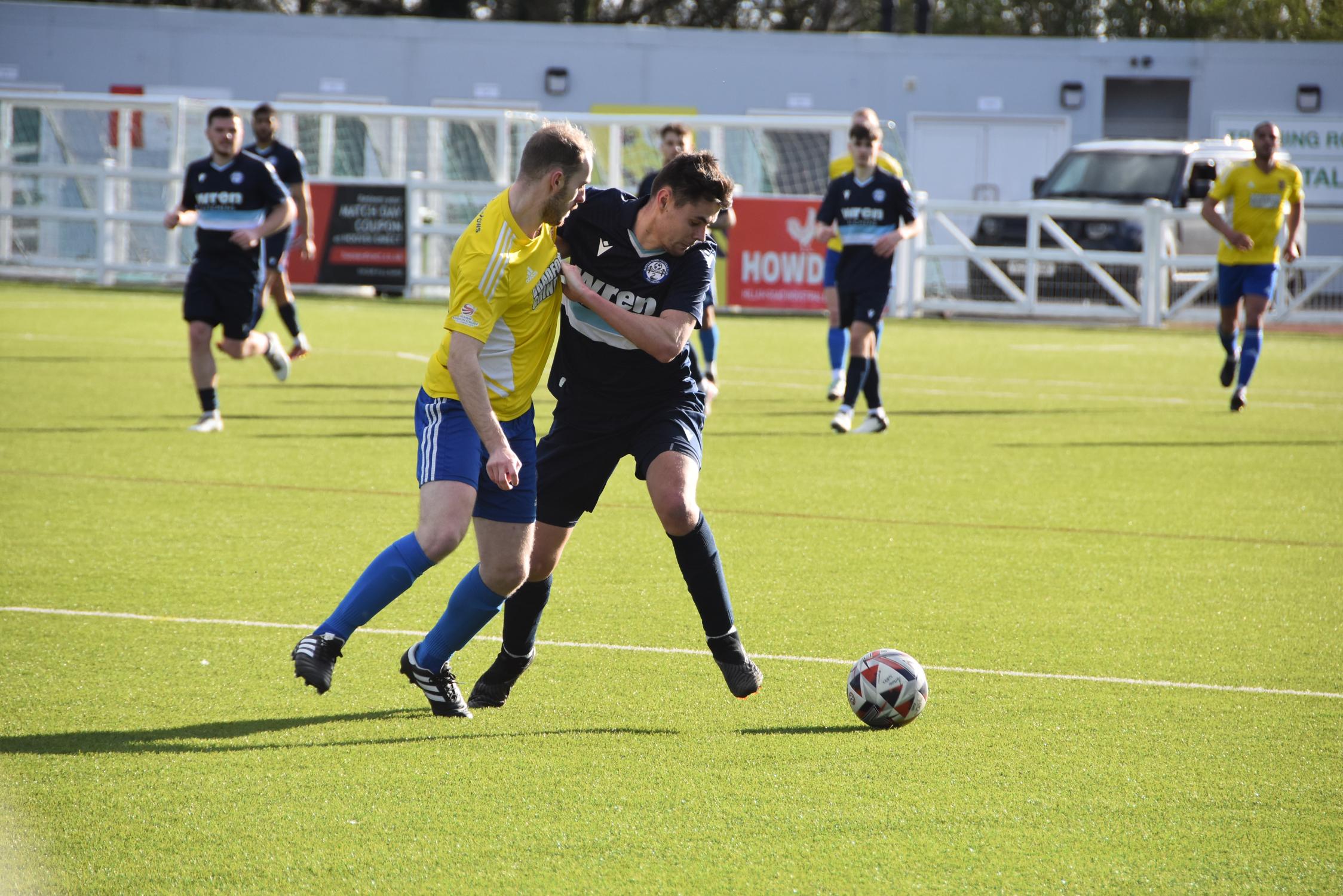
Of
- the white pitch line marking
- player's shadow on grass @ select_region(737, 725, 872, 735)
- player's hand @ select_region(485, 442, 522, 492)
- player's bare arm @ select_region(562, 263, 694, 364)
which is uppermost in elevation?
player's bare arm @ select_region(562, 263, 694, 364)

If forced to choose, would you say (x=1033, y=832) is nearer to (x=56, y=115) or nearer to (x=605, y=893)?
(x=605, y=893)

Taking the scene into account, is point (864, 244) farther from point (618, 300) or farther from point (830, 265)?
point (618, 300)

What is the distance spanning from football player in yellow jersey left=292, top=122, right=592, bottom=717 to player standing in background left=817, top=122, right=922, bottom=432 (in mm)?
6595

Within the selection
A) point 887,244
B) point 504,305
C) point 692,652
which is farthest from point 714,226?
point 504,305

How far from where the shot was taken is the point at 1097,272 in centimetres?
2305

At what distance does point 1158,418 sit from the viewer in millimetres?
12648

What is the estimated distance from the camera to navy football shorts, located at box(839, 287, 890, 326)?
11.0 m

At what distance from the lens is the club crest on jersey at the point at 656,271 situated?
4664mm

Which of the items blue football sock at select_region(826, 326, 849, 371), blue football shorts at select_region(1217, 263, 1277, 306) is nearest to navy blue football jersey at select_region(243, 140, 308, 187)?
blue football sock at select_region(826, 326, 849, 371)

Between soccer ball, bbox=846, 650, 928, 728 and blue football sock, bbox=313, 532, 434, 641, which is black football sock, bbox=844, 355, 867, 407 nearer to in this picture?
soccer ball, bbox=846, 650, 928, 728

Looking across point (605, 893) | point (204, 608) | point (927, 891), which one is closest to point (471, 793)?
point (605, 893)

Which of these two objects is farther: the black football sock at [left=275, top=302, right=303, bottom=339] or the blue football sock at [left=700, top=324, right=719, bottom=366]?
the black football sock at [left=275, top=302, right=303, bottom=339]

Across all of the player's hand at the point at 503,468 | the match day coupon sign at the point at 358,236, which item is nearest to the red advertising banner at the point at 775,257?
the match day coupon sign at the point at 358,236

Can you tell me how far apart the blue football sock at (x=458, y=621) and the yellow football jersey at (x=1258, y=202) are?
10104 millimetres
